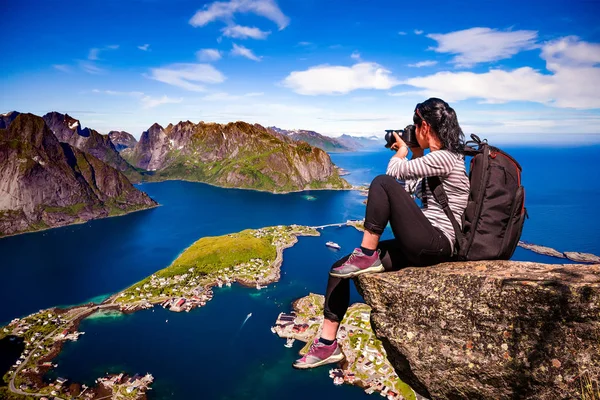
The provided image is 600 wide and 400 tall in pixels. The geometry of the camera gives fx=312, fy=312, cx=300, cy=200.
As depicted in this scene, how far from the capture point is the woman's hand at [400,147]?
594cm

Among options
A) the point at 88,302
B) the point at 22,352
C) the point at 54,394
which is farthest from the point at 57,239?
the point at 54,394

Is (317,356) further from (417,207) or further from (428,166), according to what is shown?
(428,166)

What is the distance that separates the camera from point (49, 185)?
5915 inches

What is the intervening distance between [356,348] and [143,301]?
42.7 meters

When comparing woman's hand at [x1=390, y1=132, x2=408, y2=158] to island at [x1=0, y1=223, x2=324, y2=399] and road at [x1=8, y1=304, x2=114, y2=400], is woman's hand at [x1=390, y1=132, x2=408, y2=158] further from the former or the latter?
road at [x1=8, y1=304, x2=114, y2=400]

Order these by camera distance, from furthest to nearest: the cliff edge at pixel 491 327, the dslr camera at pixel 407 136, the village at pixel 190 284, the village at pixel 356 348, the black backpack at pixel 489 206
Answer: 1. the village at pixel 190 284
2. the village at pixel 356 348
3. the dslr camera at pixel 407 136
4. the black backpack at pixel 489 206
5. the cliff edge at pixel 491 327

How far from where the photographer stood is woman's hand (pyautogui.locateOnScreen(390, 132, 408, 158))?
594 centimetres

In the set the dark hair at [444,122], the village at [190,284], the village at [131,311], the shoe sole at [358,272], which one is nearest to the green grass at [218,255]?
the village at [131,311]

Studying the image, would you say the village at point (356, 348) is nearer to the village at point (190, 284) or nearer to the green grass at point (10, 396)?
the village at point (190, 284)

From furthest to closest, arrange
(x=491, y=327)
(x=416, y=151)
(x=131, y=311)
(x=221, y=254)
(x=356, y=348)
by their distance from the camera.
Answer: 1. (x=221, y=254)
2. (x=131, y=311)
3. (x=356, y=348)
4. (x=416, y=151)
5. (x=491, y=327)

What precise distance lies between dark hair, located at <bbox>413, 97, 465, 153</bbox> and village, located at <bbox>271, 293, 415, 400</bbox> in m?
31.3

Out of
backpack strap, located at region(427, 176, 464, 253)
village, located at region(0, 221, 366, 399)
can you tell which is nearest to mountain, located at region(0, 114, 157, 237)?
village, located at region(0, 221, 366, 399)

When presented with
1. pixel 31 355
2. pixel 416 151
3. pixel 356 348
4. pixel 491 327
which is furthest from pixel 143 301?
pixel 491 327

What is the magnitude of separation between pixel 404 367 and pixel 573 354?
2.73 meters
